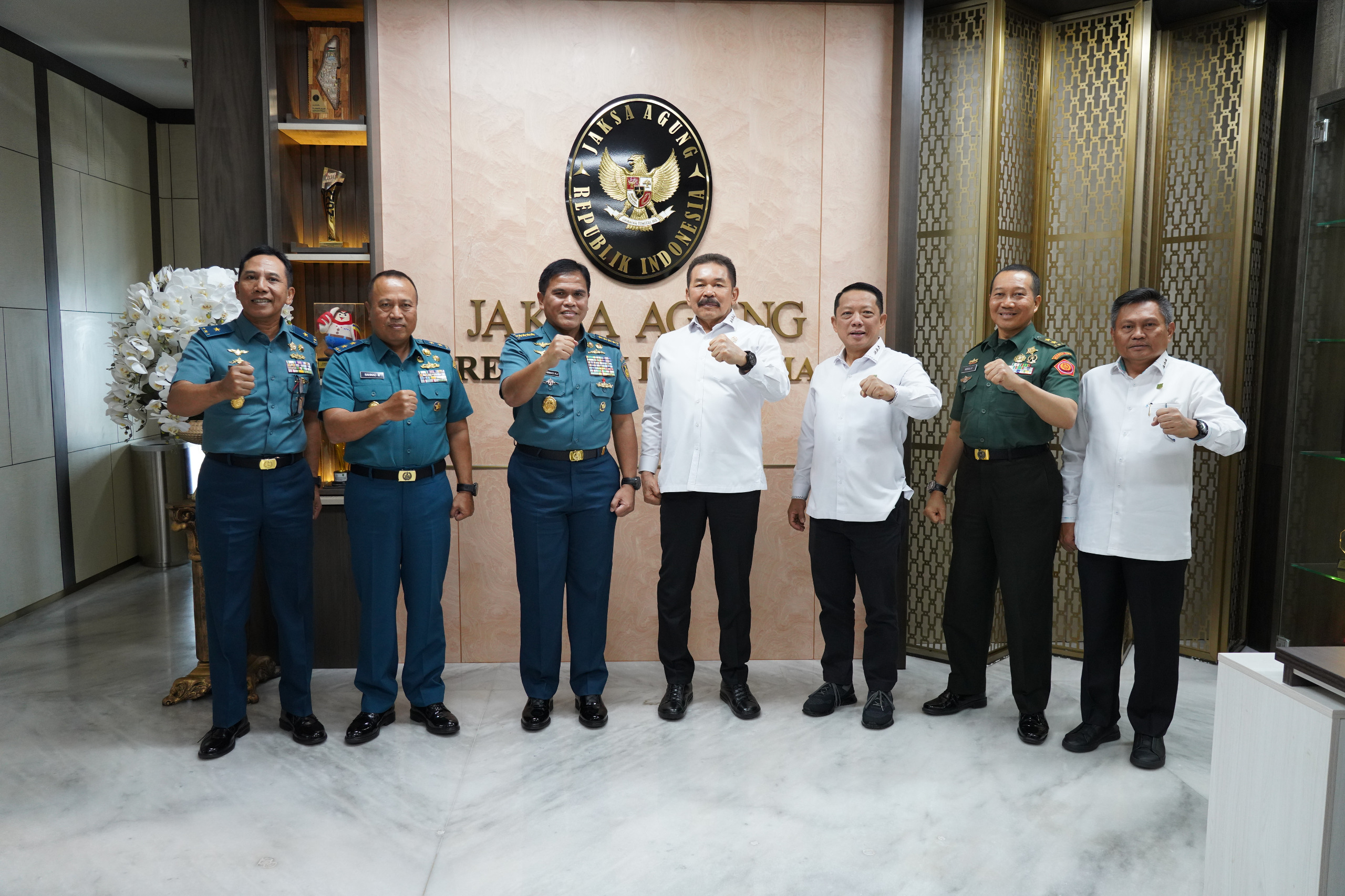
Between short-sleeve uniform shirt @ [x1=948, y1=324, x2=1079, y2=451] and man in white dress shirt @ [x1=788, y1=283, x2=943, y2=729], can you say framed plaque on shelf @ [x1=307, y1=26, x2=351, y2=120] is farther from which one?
short-sleeve uniform shirt @ [x1=948, y1=324, x2=1079, y2=451]

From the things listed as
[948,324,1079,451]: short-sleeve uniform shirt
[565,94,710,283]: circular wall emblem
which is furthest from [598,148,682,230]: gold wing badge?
[948,324,1079,451]: short-sleeve uniform shirt

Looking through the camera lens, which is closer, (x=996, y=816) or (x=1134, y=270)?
(x=996, y=816)

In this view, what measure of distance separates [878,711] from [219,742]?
8.06ft

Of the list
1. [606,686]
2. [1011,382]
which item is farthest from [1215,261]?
[606,686]

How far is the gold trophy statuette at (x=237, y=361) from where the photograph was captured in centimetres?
301

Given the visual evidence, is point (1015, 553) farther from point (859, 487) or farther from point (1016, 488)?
point (859, 487)

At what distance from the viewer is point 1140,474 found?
3008mm

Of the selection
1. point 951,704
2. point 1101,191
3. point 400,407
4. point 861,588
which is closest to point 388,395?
point 400,407

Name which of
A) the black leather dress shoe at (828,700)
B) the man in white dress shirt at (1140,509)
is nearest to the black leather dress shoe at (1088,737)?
the man in white dress shirt at (1140,509)

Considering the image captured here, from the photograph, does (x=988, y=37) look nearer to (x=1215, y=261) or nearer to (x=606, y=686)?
(x=1215, y=261)

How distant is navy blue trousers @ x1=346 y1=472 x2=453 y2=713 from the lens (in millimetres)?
3209

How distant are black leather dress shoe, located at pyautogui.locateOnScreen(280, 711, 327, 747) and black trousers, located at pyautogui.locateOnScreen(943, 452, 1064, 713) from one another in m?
2.49

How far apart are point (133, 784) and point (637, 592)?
209 cm

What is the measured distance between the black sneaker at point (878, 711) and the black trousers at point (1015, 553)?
17.8 inches
